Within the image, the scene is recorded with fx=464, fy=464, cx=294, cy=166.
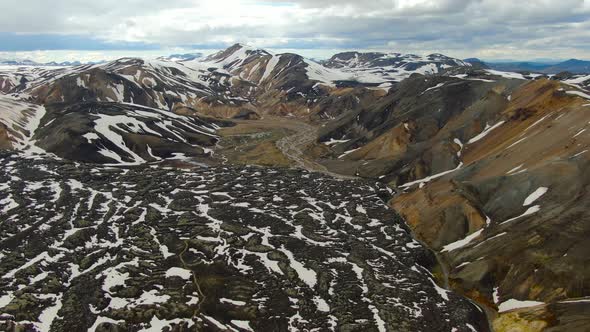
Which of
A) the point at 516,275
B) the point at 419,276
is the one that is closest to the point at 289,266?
the point at 419,276

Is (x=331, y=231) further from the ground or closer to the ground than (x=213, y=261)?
closer to the ground

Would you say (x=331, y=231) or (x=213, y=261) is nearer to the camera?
(x=213, y=261)

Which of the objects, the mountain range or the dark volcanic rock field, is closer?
the dark volcanic rock field

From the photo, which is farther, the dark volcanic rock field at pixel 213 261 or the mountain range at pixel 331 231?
the mountain range at pixel 331 231

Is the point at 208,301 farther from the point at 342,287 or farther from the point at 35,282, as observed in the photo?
the point at 35,282
